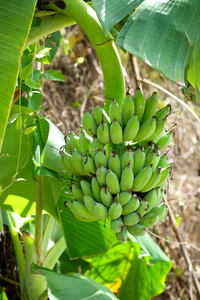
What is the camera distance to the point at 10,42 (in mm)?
826

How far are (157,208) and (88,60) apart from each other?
1.75 meters

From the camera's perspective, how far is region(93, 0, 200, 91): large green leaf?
693 millimetres

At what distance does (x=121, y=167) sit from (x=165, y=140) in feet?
0.44

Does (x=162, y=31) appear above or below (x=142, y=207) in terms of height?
above

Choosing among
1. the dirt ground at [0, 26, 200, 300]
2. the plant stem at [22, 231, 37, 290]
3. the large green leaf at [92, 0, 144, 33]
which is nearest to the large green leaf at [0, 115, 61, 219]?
the plant stem at [22, 231, 37, 290]

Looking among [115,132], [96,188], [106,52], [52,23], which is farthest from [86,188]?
[52,23]

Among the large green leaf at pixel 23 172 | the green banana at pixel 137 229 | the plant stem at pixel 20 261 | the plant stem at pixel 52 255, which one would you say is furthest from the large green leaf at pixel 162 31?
the plant stem at pixel 20 261

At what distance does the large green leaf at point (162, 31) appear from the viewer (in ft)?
2.27

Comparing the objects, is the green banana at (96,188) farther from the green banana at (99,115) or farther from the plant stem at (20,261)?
the plant stem at (20,261)

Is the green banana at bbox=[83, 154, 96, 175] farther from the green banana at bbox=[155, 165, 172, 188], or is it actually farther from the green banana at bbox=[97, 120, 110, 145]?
the green banana at bbox=[155, 165, 172, 188]

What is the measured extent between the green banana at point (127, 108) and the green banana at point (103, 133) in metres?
0.04

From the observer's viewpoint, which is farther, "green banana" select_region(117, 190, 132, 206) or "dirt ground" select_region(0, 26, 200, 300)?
"dirt ground" select_region(0, 26, 200, 300)

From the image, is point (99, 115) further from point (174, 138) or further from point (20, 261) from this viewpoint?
point (174, 138)

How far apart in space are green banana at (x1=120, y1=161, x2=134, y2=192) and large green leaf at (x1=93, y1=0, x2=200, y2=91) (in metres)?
0.20
